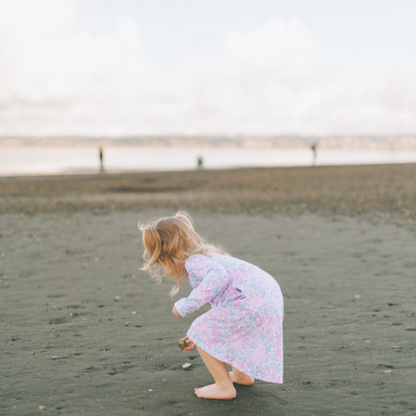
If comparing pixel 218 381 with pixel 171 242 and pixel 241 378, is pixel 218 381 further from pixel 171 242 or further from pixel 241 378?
pixel 171 242

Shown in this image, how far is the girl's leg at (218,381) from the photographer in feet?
13.2

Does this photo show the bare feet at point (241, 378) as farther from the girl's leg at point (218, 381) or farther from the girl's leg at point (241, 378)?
the girl's leg at point (218, 381)

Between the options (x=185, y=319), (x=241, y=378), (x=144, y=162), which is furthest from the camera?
(x=144, y=162)

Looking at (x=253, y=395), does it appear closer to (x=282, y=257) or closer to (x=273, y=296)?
(x=273, y=296)

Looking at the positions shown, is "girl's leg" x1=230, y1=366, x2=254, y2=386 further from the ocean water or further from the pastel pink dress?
the ocean water

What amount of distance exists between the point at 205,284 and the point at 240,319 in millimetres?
421

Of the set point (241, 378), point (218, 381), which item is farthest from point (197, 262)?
point (241, 378)

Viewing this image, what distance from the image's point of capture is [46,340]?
5.55 metres

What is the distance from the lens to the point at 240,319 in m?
3.90

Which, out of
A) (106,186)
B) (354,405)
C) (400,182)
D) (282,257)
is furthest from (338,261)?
(106,186)

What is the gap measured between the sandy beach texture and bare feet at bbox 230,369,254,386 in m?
0.09

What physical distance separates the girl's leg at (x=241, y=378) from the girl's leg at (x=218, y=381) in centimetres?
25

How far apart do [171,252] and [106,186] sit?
85.0ft

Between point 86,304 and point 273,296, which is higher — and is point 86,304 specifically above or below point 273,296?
below
